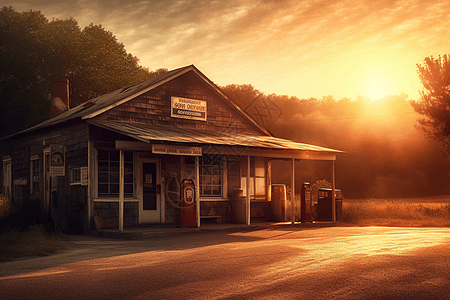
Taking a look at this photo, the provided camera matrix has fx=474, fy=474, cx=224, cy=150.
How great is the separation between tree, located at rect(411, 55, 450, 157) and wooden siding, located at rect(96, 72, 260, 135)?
37.7 feet

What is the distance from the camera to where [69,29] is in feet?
129

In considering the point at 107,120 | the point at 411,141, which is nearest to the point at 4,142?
the point at 107,120

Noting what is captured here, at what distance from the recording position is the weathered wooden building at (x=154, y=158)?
14.8 meters

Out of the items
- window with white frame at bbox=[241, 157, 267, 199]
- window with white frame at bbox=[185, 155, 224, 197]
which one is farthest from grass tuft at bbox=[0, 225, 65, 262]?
window with white frame at bbox=[241, 157, 267, 199]

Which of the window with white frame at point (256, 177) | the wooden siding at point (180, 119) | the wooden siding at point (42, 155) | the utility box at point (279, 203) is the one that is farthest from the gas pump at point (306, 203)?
the wooden siding at point (42, 155)

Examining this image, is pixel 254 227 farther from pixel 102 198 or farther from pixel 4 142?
pixel 4 142

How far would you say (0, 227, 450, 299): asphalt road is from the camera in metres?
5.82

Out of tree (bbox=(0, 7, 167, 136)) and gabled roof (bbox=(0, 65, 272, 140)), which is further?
tree (bbox=(0, 7, 167, 136))

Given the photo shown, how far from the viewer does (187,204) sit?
47.7 ft

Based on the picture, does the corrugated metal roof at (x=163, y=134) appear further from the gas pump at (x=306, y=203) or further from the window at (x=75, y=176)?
the window at (x=75, y=176)

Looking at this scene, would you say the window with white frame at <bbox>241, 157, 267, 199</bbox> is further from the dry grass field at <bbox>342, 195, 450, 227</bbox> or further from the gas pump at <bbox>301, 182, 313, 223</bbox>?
the dry grass field at <bbox>342, 195, 450, 227</bbox>

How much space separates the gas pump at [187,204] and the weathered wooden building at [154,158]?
0.23ft

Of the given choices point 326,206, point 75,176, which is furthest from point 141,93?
point 326,206

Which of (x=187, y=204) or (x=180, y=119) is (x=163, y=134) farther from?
(x=180, y=119)
